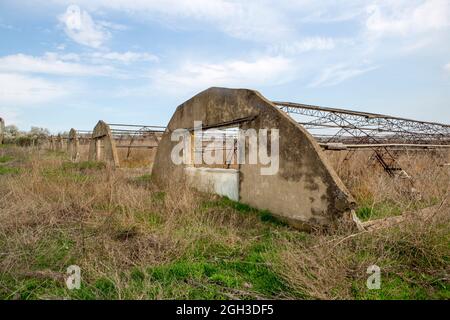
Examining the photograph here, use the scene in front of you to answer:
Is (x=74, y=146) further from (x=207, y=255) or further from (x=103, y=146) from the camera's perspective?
(x=207, y=255)

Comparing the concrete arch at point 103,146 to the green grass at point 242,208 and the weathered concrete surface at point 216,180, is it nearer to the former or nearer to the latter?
the weathered concrete surface at point 216,180

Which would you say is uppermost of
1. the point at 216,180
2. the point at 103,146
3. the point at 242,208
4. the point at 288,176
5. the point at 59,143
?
the point at 59,143

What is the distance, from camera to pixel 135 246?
443cm

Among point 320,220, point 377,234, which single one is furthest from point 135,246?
point 377,234

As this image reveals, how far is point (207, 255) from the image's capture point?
14.4 feet

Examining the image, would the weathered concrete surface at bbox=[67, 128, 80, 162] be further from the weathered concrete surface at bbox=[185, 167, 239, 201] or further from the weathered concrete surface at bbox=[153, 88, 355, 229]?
the weathered concrete surface at bbox=[153, 88, 355, 229]

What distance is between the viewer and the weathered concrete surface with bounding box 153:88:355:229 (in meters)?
5.06

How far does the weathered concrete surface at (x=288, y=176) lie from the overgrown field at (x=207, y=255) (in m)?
0.35

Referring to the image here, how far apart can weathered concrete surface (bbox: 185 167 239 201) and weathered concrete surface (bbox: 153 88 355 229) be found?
0.26 meters

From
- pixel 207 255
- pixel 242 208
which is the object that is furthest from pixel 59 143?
pixel 207 255

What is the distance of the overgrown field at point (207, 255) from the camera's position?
3.28 meters

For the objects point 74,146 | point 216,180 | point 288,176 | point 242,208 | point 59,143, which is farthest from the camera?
point 59,143

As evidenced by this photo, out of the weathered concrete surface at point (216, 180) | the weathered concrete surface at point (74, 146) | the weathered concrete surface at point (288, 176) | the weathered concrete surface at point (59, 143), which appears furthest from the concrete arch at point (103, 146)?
the weathered concrete surface at point (59, 143)

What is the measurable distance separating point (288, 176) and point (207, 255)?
2358mm
